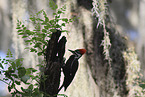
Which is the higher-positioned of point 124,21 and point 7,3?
point 7,3

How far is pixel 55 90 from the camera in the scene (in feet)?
2.21

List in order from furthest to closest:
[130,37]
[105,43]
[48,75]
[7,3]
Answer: [7,3], [130,37], [105,43], [48,75]

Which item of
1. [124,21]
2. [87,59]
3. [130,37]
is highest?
[124,21]

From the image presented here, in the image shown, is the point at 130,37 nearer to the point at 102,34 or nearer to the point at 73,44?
the point at 102,34

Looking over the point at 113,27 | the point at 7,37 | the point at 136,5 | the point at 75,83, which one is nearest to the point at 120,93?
the point at 75,83

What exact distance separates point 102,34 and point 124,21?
390mm

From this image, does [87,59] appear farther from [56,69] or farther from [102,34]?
[56,69]

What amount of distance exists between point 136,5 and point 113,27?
1.46ft

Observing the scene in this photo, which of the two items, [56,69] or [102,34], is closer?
[56,69]

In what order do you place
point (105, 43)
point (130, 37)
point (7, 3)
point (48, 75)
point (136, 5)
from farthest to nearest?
point (7, 3) → point (136, 5) → point (130, 37) → point (105, 43) → point (48, 75)

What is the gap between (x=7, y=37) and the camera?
9.50 ft

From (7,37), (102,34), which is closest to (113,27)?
(102,34)

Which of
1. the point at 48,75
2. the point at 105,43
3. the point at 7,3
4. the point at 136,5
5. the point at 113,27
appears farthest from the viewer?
the point at 7,3

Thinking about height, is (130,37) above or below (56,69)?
above
